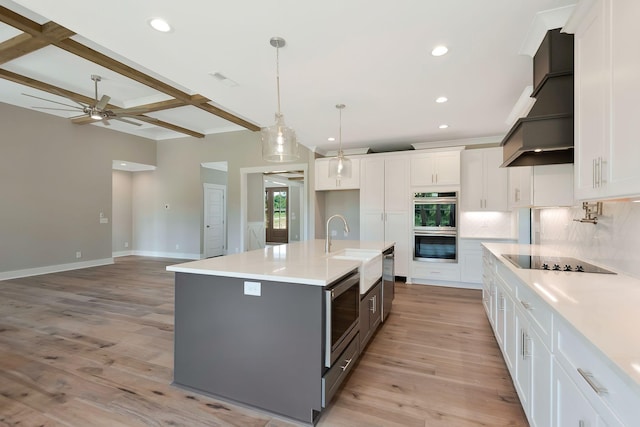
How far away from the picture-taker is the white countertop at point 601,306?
87 centimetres

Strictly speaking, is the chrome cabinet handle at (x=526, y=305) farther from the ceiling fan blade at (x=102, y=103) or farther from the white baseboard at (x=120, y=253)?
A: the white baseboard at (x=120, y=253)

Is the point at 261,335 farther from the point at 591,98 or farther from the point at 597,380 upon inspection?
the point at 591,98

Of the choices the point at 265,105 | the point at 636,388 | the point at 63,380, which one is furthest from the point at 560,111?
the point at 63,380

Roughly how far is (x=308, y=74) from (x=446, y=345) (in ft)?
9.87

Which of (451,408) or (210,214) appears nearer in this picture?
(451,408)

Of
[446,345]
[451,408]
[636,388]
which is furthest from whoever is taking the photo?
[446,345]

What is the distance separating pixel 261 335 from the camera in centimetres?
188

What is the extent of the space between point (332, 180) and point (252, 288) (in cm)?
426

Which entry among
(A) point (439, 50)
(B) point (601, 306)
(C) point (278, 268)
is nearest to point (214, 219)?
(C) point (278, 268)

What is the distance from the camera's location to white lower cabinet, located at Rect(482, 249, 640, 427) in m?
0.86

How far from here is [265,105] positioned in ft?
12.5

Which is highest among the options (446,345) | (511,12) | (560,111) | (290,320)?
(511,12)

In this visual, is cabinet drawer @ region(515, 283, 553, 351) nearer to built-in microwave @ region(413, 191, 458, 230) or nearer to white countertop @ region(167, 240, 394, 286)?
white countertop @ region(167, 240, 394, 286)

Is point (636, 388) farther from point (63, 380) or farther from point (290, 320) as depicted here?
point (63, 380)
